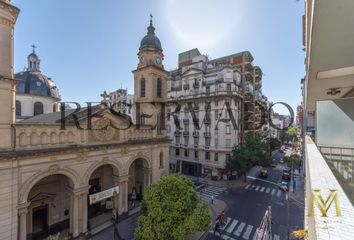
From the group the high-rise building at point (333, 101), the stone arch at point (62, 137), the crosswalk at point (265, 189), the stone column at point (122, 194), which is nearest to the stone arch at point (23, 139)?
the stone arch at point (62, 137)

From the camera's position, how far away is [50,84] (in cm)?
3309

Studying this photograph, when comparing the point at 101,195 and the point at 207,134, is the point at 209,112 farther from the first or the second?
the point at 101,195

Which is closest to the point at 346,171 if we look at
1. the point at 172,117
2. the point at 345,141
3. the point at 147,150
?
the point at 345,141

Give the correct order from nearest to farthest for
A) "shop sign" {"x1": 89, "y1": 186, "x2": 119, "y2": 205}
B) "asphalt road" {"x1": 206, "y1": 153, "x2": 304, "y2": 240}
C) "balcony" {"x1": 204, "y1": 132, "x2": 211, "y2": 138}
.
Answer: "shop sign" {"x1": 89, "y1": 186, "x2": 119, "y2": 205} < "asphalt road" {"x1": 206, "y1": 153, "x2": 304, "y2": 240} < "balcony" {"x1": 204, "y1": 132, "x2": 211, "y2": 138}

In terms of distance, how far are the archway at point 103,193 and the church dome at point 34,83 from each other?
19.6 metres

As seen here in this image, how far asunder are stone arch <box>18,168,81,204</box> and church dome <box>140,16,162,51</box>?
55.3 ft

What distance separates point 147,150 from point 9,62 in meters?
15.0

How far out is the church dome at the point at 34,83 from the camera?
29.6 metres

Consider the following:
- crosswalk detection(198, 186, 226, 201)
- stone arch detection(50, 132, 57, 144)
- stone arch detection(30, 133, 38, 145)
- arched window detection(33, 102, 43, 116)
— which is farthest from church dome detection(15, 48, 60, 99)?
crosswalk detection(198, 186, 226, 201)

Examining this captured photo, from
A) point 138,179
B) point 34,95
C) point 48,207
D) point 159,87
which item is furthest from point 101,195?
point 34,95

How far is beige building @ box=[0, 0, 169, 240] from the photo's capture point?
41.5 feet

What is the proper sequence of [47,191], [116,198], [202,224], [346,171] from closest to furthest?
[346,171], [202,224], [47,191], [116,198]

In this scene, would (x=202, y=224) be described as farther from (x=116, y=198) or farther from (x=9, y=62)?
(x=9, y=62)

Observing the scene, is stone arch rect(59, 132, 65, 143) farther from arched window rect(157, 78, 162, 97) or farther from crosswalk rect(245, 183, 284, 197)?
crosswalk rect(245, 183, 284, 197)
